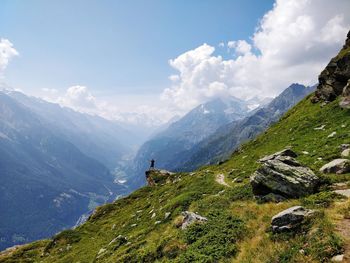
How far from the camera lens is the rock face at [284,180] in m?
21.7

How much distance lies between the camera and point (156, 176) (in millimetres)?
85312

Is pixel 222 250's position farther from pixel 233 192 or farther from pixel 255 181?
pixel 233 192

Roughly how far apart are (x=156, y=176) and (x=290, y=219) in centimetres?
7007

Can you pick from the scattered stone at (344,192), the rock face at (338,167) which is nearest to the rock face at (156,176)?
the rock face at (338,167)

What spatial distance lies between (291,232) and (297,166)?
9.31 metres

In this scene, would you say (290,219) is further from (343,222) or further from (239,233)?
(239,233)

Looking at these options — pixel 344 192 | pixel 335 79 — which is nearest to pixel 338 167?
pixel 344 192

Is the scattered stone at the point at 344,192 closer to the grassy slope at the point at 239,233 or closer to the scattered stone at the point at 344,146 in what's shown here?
the grassy slope at the point at 239,233

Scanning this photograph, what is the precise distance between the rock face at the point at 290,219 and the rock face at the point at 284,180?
4758 mm

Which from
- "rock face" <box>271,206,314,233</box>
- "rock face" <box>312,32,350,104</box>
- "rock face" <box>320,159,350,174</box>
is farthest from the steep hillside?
"rock face" <box>312,32,350,104</box>

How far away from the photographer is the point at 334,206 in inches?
702

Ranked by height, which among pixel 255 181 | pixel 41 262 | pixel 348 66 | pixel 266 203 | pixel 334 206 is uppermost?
pixel 348 66

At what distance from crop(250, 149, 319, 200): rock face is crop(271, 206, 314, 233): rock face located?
15.6ft

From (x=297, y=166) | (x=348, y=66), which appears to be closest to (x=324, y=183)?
(x=297, y=166)
